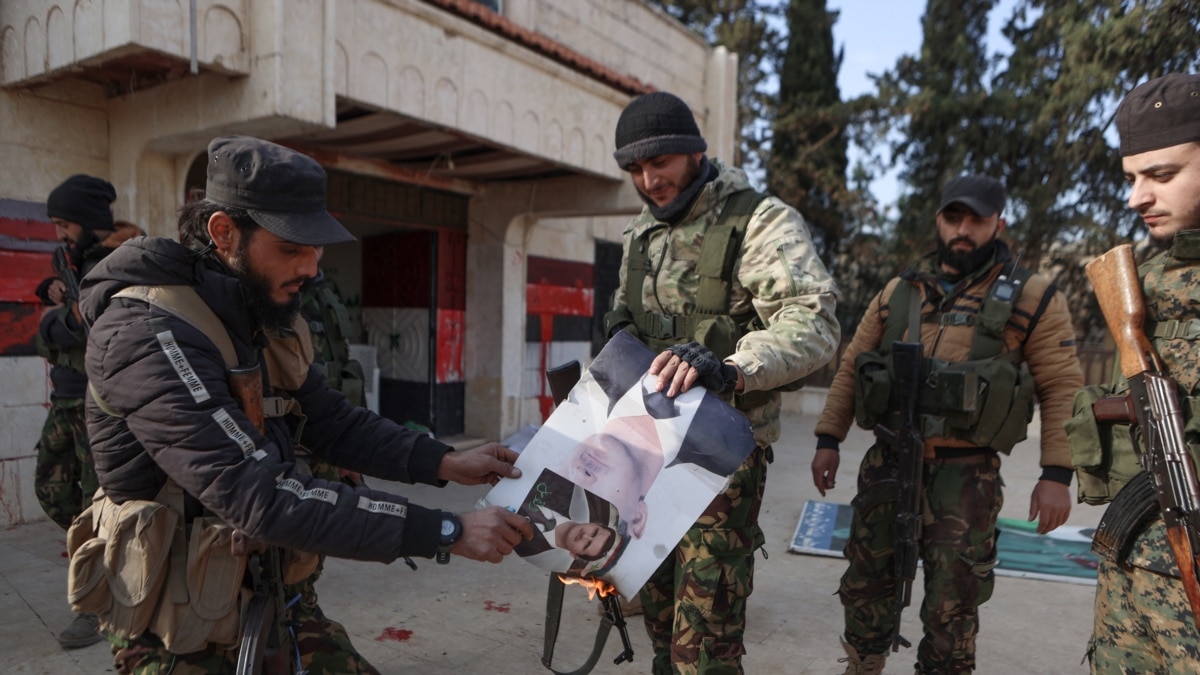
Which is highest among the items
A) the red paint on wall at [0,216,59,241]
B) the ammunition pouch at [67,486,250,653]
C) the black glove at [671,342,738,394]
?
the red paint on wall at [0,216,59,241]

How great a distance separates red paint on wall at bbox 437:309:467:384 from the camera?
7.93 m

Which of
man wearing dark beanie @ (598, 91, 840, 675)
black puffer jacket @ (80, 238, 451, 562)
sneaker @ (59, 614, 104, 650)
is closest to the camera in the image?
black puffer jacket @ (80, 238, 451, 562)

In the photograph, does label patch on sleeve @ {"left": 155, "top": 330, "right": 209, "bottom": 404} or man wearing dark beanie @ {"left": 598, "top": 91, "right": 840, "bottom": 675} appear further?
man wearing dark beanie @ {"left": 598, "top": 91, "right": 840, "bottom": 675}

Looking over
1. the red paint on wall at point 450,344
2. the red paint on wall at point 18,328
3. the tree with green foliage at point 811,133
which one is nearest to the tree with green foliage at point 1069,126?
the tree with green foliage at point 811,133

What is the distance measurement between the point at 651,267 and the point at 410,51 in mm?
3435

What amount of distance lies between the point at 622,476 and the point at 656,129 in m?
1.05

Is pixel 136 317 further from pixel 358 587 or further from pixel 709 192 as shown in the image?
pixel 358 587

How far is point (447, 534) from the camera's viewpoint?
1.58 meters

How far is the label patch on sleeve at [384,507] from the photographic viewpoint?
5.10 feet

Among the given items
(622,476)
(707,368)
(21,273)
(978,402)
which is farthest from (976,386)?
(21,273)

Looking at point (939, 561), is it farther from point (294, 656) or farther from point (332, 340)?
point (332, 340)

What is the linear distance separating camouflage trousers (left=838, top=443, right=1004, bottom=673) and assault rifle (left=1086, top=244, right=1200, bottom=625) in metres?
0.94

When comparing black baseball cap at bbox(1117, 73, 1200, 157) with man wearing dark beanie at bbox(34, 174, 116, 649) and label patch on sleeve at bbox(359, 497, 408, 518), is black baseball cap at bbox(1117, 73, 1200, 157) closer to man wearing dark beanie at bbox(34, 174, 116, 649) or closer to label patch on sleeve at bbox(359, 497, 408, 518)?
label patch on sleeve at bbox(359, 497, 408, 518)

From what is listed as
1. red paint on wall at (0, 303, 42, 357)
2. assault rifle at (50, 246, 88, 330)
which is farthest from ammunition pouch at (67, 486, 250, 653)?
red paint on wall at (0, 303, 42, 357)
